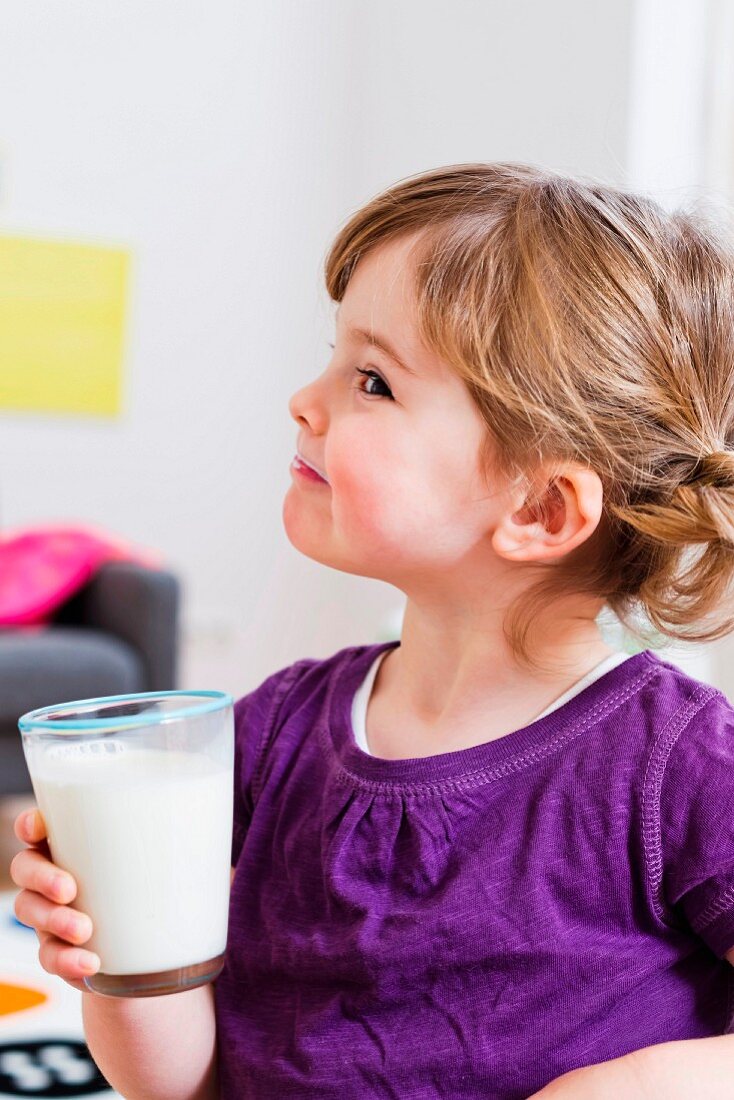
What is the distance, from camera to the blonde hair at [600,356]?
817 millimetres

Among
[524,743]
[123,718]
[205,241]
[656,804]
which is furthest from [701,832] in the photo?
[205,241]

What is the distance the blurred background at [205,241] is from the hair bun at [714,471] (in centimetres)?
241

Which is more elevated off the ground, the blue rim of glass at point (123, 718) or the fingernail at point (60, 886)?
the blue rim of glass at point (123, 718)

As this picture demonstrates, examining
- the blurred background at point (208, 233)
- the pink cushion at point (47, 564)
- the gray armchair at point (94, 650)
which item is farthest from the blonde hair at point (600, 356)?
the blurred background at point (208, 233)

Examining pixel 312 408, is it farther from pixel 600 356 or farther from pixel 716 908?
pixel 716 908

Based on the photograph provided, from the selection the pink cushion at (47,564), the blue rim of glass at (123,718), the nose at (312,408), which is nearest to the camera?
the blue rim of glass at (123,718)

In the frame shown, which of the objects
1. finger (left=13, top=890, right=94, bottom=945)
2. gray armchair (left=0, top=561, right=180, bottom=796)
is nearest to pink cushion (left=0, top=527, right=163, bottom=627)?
gray armchair (left=0, top=561, right=180, bottom=796)

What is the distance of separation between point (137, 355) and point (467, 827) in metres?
2.97

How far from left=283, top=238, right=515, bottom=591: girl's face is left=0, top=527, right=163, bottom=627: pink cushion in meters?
1.81

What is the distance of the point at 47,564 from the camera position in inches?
105

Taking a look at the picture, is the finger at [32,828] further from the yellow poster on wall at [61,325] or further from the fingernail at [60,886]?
the yellow poster on wall at [61,325]

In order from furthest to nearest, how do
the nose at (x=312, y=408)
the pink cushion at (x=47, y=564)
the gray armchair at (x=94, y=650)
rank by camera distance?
the pink cushion at (x=47, y=564), the gray armchair at (x=94, y=650), the nose at (x=312, y=408)

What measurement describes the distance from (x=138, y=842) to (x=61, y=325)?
9.91ft

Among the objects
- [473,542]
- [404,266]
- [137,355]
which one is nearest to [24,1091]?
[473,542]
